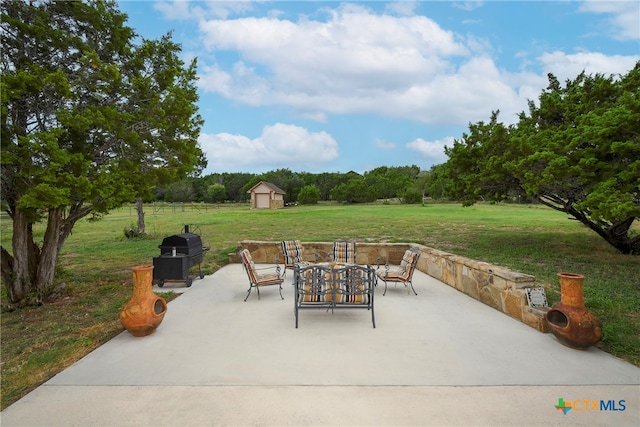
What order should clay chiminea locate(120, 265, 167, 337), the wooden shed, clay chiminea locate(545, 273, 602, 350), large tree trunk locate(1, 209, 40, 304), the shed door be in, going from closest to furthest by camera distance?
1. clay chiminea locate(545, 273, 602, 350)
2. clay chiminea locate(120, 265, 167, 337)
3. large tree trunk locate(1, 209, 40, 304)
4. the wooden shed
5. the shed door

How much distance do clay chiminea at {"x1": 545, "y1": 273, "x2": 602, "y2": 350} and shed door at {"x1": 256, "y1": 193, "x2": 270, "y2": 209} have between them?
53099mm

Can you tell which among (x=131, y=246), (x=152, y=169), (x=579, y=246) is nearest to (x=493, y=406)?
(x=152, y=169)

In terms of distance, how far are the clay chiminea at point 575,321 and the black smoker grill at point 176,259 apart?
6612 mm

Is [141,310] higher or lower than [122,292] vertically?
higher

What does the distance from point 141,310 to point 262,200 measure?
5267 centimetres

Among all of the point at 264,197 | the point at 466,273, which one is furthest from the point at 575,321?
the point at 264,197

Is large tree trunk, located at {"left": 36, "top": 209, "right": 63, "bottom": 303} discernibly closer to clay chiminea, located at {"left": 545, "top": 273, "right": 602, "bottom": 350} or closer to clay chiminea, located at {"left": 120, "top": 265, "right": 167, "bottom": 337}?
clay chiminea, located at {"left": 120, "top": 265, "right": 167, "bottom": 337}

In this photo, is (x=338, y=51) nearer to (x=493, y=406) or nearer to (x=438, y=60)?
(x=438, y=60)

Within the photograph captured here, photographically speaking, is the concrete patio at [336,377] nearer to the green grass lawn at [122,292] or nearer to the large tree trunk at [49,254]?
the green grass lawn at [122,292]

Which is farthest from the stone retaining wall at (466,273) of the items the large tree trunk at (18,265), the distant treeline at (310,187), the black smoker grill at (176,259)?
the distant treeline at (310,187)

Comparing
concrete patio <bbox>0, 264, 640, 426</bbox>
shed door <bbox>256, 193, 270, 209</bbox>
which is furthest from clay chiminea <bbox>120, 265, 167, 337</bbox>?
shed door <bbox>256, 193, 270, 209</bbox>

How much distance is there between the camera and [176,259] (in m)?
7.30

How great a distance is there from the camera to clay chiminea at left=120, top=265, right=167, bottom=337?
A: 178 inches

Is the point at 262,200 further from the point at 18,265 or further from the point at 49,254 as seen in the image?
the point at 18,265
